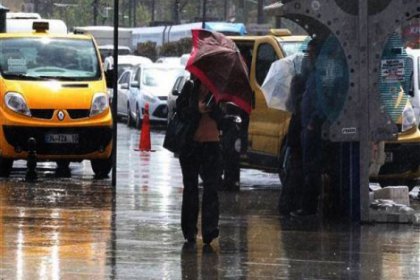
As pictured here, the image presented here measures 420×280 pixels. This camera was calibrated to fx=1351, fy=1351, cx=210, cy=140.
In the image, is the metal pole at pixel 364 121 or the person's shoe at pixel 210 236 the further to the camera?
the metal pole at pixel 364 121

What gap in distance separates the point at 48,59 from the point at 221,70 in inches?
301

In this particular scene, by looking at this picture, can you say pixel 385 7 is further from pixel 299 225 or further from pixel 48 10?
pixel 48 10

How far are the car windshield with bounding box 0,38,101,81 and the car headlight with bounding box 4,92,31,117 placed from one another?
52cm

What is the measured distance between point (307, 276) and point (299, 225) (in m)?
3.11

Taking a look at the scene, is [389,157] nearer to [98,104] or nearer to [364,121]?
[364,121]

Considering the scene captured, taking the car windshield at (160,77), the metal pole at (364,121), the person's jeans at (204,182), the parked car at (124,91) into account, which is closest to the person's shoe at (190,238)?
the person's jeans at (204,182)

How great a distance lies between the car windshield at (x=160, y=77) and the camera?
35.1 metres

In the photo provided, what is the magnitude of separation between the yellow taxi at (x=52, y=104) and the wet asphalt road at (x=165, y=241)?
1160 millimetres

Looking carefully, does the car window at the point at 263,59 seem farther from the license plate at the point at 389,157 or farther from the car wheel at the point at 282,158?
the license plate at the point at 389,157

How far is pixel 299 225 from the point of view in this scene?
1296 centimetres

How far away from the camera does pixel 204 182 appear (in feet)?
36.9

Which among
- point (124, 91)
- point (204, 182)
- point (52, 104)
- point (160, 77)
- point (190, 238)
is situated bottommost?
point (124, 91)

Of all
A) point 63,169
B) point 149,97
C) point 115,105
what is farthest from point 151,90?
point 115,105

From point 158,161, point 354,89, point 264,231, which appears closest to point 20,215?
point 264,231
